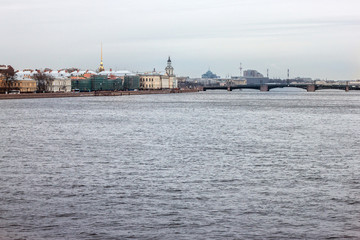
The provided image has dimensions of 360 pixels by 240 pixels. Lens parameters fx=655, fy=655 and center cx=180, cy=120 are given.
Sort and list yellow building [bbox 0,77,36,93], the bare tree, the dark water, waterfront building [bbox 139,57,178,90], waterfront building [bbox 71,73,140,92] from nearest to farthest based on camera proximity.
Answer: the dark water < yellow building [bbox 0,77,36,93] < the bare tree < waterfront building [bbox 71,73,140,92] < waterfront building [bbox 139,57,178,90]

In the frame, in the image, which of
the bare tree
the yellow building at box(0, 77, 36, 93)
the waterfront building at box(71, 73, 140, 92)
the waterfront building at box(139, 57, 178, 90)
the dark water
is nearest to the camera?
the dark water

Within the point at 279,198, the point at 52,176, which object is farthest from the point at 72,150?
the point at 279,198

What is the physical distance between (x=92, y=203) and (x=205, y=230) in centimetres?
247

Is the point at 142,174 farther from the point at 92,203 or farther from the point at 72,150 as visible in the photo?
the point at 72,150

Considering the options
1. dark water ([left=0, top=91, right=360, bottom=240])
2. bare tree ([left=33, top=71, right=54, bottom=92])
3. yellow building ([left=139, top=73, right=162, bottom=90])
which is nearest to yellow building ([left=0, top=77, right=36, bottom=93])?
bare tree ([left=33, top=71, right=54, bottom=92])

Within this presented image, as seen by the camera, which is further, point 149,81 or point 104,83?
point 149,81

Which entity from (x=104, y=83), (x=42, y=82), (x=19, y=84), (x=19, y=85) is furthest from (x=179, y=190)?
(x=104, y=83)

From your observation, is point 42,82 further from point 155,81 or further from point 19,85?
point 155,81

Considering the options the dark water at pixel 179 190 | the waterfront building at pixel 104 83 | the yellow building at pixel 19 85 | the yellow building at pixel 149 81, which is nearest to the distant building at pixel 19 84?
the yellow building at pixel 19 85

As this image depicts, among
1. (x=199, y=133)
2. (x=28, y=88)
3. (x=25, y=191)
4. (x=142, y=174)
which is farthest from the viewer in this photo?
(x=28, y=88)

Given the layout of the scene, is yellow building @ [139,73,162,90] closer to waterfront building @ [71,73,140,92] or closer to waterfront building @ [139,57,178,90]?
waterfront building @ [139,57,178,90]

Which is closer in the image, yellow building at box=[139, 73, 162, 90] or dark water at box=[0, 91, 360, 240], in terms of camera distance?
dark water at box=[0, 91, 360, 240]

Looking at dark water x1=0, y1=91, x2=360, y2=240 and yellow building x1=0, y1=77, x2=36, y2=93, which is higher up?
yellow building x1=0, y1=77, x2=36, y2=93

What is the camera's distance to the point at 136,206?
10.8 metres
